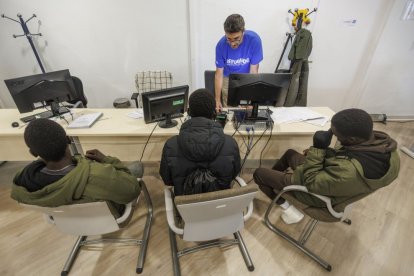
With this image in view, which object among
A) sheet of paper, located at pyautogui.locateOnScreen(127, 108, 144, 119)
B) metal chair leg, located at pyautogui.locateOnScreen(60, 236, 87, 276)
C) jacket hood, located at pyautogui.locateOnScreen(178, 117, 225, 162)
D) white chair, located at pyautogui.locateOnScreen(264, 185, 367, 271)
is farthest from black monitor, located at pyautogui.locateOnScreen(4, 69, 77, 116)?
white chair, located at pyautogui.locateOnScreen(264, 185, 367, 271)

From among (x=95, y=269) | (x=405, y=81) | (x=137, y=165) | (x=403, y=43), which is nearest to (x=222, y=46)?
(x=137, y=165)

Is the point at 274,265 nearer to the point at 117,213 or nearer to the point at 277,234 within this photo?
the point at 277,234

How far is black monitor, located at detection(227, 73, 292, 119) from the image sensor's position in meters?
1.60

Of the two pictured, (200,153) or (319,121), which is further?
(319,121)

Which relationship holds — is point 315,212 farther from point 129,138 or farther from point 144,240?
point 129,138

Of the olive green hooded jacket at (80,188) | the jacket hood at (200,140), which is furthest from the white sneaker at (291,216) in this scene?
the olive green hooded jacket at (80,188)

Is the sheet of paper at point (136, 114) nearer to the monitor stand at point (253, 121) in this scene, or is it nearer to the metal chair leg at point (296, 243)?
the monitor stand at point (253, 121)

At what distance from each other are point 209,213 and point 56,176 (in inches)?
30.3

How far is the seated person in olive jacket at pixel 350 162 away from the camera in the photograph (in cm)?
107

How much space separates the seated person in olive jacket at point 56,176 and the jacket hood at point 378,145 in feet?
Answer: 4.31

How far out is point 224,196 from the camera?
937 mm

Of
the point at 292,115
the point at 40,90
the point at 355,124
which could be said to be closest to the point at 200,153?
the point at 355,124

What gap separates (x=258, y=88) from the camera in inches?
63.8

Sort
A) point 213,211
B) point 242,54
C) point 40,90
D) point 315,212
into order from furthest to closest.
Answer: point 242,54
point 40,90
point 315,212
point 213,211
